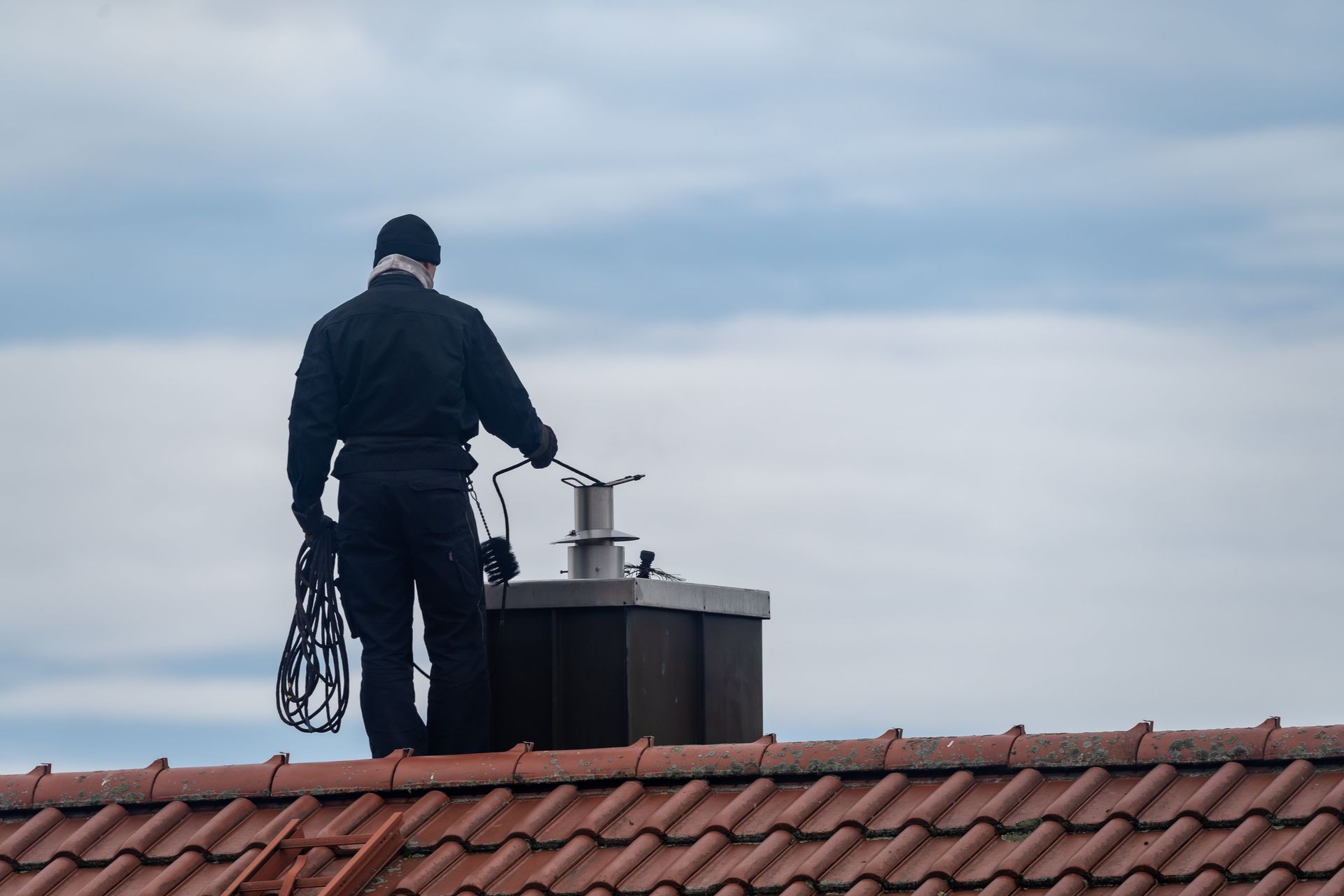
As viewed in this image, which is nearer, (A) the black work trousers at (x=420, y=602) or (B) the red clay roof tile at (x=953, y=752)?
(B) the red clay roof tile at (x=953, y=752)

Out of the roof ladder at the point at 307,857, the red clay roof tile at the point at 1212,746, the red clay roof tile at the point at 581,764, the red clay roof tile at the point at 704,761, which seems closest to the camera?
the red clay roof tile at the point at 1212,746

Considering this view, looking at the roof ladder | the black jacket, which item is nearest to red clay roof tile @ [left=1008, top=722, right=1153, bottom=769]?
the roof ladder

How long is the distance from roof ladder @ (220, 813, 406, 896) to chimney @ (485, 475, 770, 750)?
1.86 meters

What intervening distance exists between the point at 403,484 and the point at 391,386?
40cm

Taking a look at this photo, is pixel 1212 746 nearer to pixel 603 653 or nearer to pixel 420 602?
pixel 603 653

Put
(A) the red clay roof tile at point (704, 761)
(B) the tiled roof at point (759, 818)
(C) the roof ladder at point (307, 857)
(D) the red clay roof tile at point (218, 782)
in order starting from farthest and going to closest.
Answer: (D) the red clay roof tile at point (218, 782)
(A) the red clay roof tile at point (704, 761)
(C) the roof ladder at point (307, 857)
(B) the tiled roof at point (759, 818)

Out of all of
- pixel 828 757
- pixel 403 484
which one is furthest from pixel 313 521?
pixel 828 757

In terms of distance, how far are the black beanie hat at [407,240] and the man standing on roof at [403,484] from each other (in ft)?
0.74

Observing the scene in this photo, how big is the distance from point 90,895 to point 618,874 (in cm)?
185

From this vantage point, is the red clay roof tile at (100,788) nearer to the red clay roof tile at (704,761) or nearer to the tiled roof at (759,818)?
the tiled roof at (759,818)

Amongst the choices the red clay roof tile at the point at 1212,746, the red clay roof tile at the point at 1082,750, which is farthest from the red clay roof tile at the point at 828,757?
the red clay roof tile at the point at 1212,746

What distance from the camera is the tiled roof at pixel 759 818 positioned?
5594 mm

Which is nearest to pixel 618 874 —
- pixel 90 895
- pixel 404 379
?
pixel 90 895

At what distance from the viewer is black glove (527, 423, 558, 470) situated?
27.9 ft
